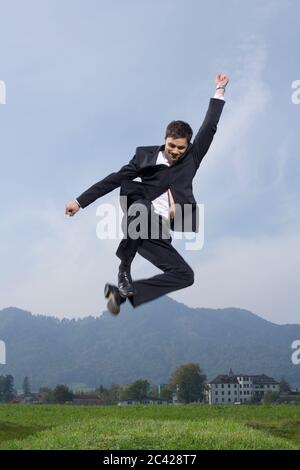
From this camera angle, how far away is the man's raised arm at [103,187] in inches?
247

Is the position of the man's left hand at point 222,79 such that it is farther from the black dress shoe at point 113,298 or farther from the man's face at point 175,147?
the black dress shoe at point 113,298

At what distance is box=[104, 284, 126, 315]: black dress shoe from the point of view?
604 cm

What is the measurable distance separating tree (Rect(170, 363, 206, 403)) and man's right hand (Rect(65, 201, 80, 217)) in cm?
8649

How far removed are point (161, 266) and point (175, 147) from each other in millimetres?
1108

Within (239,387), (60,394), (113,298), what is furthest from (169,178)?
(239,387)

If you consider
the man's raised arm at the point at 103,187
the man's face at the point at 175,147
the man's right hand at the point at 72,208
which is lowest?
the man's right hand at the point at 72,208

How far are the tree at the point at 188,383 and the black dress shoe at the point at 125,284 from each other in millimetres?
86461

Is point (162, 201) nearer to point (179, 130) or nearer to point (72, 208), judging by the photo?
point (179, 130)

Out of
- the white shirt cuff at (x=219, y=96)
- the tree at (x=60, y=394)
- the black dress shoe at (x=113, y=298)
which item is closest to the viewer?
the black dress shoe at (x=113, y=298)

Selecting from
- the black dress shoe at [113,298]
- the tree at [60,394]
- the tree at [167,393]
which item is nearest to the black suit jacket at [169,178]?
the black dress shoe at [113,298]

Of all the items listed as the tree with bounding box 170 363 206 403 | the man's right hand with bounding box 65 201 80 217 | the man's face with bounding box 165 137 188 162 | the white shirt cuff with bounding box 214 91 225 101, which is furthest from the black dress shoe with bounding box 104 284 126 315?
the tree with bounding box 170 363 206 403

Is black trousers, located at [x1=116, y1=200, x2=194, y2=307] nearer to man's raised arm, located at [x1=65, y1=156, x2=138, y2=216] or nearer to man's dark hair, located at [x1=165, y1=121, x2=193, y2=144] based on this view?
man's raised arm, located at [x1=65, y1=156, x2=138, y2=216]
